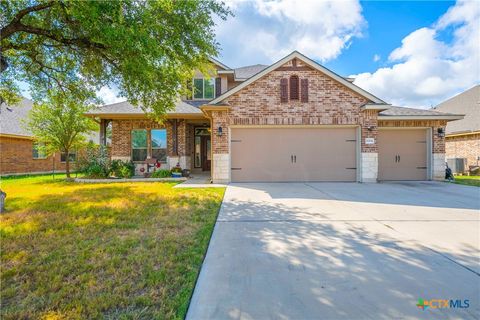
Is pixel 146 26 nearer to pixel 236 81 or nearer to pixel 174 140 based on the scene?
pixel 174 140

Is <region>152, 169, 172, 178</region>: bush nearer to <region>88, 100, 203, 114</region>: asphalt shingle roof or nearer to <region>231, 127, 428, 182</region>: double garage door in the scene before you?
<region>88, 100, 203, 114</region>: asphalt shingle roof

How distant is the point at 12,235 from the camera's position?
3.71 m

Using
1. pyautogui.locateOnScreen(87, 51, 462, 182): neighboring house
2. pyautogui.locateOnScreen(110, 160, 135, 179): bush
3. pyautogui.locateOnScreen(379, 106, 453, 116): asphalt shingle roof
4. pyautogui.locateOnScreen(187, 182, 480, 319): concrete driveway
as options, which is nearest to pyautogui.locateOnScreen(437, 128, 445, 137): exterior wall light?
pyautogui.locateOnScreen(87, 51, 462, 182): neighboring house

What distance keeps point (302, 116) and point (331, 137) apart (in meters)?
1.68

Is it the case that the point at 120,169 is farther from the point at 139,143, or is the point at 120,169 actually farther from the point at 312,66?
the point at 312,66

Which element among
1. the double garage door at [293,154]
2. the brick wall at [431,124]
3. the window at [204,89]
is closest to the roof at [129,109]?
the window at [204,89]

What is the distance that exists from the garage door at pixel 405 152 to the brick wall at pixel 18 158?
18883 mm

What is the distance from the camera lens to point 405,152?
35.4ft

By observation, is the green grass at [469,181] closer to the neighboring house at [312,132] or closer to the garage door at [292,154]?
the neighboring house at [312,132]

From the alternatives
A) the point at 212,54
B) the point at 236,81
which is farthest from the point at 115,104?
the point at 212,54

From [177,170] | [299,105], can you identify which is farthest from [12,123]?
[299,105]

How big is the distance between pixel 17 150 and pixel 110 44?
49.2 feet

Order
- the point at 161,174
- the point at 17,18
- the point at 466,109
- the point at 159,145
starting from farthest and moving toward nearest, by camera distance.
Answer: the point at 466,109 → the point at 159,145 → the point at 161,174 → the point at 17,18

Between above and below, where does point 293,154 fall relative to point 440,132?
below
